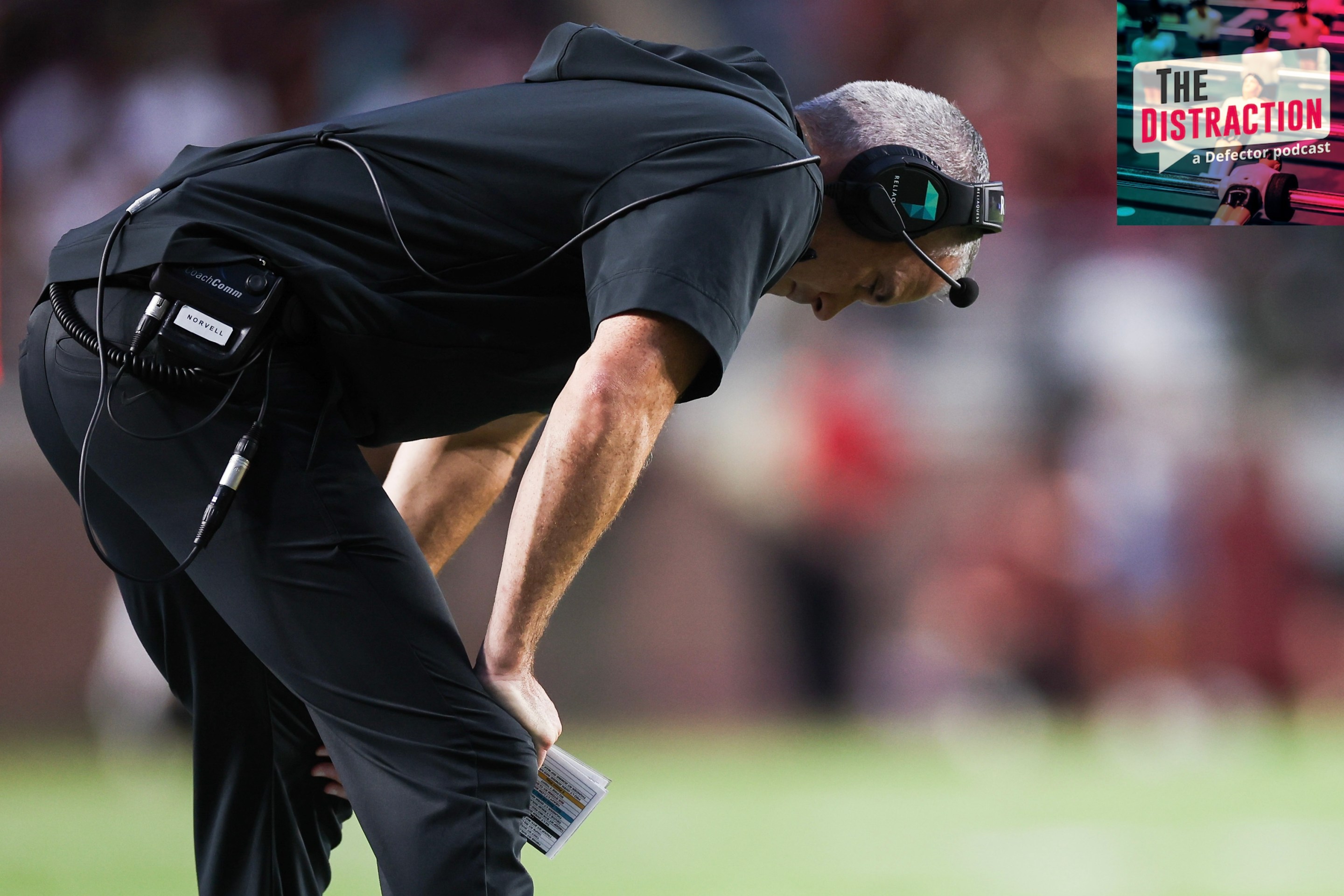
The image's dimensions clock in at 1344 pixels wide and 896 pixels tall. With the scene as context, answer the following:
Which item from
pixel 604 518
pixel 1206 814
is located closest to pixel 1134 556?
pixel 1206 814

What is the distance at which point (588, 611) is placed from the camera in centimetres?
464

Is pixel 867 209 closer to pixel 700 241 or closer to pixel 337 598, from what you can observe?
pixel 700 241

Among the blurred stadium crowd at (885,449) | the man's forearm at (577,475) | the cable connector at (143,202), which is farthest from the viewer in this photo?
the blurred stadium crowd at (885,449)

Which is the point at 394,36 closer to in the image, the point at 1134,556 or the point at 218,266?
the point at 1134,556

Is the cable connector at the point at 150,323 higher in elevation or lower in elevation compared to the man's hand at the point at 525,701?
higher

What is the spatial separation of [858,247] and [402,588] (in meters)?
0.77

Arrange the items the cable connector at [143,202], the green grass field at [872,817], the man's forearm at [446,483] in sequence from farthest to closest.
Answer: the green grass field at [872,817]
the man's forearm at [446,483]
the cable connector at [143,202]

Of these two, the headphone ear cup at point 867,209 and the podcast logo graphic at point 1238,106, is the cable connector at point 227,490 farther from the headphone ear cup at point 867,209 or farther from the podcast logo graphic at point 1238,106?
the podcast logo graphic at point 1238,106

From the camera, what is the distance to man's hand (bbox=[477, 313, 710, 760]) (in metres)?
1.21

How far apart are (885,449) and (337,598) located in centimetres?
384

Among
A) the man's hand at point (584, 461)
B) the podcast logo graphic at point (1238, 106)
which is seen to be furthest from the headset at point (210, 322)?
the podcast logo graphic at point (1238, 106)

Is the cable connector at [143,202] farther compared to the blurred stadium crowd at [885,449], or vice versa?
the blurred stadium crowd at [885,449]

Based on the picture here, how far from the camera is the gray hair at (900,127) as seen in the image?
165 cm

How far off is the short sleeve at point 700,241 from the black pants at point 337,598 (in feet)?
1.07
